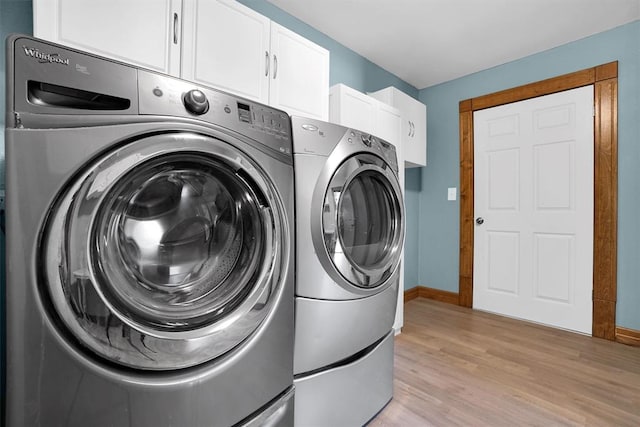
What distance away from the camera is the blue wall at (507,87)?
6.75 ft

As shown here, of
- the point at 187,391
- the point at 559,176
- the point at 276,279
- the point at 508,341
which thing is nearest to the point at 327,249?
the point at 276,279

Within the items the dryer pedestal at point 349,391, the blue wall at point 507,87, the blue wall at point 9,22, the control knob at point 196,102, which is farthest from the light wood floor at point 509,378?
the blue wall at point 9,22

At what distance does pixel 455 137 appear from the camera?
294cm

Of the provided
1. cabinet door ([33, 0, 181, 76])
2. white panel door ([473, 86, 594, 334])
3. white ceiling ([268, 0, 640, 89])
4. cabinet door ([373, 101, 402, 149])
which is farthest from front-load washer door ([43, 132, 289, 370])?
white panel door ([473, 86, 594, 334])

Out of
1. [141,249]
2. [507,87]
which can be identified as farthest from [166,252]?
[507,87]

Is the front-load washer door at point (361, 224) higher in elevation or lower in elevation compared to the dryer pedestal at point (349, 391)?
higher

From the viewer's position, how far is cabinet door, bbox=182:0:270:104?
1215 mm

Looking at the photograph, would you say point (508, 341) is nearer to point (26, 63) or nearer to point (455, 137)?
point (455, 137)

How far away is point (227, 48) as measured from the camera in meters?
1.32

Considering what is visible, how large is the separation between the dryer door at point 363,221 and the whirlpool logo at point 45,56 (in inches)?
29.7

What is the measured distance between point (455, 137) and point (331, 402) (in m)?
2.76

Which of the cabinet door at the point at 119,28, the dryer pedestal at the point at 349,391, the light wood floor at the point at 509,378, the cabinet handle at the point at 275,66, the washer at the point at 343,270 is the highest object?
the cabinet handle at the point at 275,66

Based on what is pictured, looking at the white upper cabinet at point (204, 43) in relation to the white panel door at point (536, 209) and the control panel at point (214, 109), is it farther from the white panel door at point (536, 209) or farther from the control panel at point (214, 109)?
the white panel door at point (536, 209)

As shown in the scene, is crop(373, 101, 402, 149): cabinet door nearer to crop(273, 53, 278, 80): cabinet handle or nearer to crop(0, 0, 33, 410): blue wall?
crop(273, 53, 278, 80): cabinet handle
